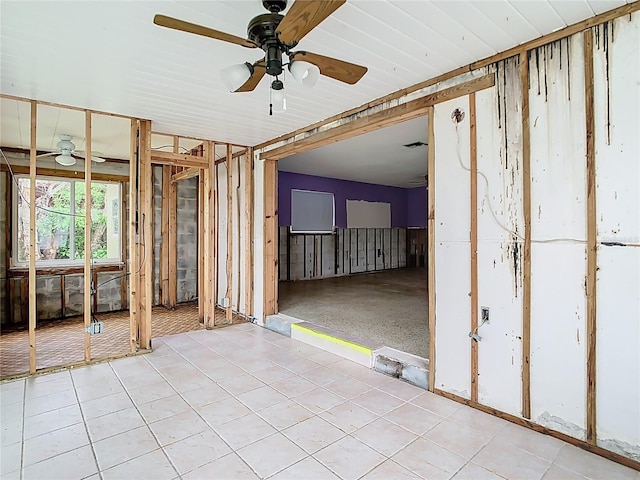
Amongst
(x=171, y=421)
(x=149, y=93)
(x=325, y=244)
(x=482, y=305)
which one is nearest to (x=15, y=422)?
(x=171, y=421)

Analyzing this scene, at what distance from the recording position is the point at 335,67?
2.03m

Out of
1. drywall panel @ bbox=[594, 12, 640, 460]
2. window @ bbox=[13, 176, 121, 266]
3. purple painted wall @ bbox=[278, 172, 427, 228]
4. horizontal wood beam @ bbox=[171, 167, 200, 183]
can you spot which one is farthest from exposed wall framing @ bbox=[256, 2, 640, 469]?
window @ bbox=[13, 176, 121, 266]

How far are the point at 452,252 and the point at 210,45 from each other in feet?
7.81

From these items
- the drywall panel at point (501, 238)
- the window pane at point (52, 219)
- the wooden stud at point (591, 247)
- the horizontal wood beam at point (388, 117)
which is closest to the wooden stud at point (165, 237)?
the window pane at point (52, 219)

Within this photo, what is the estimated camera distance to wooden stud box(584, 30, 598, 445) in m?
2.10

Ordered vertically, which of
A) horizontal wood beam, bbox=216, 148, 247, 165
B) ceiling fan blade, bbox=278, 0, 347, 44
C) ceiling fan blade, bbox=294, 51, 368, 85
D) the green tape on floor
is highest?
horizontal wood beam, bbox=216, 148, 247, 165

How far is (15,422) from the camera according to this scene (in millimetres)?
2484

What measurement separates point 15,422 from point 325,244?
6.88 meters

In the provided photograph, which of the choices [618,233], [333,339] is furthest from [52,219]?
[618,233]

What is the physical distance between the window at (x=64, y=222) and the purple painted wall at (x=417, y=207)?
779 centimetres

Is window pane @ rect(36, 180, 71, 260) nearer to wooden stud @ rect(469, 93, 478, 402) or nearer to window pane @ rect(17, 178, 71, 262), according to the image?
window pane @ rect(17, 178, 71, 262)

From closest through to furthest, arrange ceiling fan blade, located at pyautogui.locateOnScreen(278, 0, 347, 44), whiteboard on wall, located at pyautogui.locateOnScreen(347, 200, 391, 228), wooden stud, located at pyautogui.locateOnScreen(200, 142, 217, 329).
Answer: ceiling fan blade, located at pyautogui.locateOnScreen(278, 0, 347, 44) < wooden stud, located at pyautogui.locateOnScreen(200, 142, 217, 329) < whiteboard on wall, located at pyautogui.locateOnScreen(347, 200, 391, 228)

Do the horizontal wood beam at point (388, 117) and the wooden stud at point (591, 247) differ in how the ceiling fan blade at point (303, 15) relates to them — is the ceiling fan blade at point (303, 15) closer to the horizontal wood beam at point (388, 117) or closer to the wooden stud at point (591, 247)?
the horizontal wood beam at point (388, 117)

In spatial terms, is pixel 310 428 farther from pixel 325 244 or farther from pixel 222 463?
pixel 325 244
